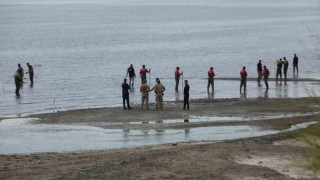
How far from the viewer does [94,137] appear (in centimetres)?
2502

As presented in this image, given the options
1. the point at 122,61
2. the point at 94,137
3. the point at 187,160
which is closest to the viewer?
the point at 187,160

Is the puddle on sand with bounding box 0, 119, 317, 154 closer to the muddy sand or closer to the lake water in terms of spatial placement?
the muddy sand

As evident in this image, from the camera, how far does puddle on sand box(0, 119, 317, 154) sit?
23.3 m

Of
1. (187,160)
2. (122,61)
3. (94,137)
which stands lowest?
(187,160)

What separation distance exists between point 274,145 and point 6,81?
32.9m

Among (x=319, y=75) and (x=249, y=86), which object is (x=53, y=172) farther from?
(x=319, y=75)

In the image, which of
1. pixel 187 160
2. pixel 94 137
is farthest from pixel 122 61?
pixel 187 160

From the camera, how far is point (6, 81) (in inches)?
1983

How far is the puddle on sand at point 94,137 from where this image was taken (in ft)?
76.5

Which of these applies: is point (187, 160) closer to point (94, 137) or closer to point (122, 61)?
point (94, 137)

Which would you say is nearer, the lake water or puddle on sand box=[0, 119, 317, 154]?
puddle on sand box=[0, 119, 317, 154]

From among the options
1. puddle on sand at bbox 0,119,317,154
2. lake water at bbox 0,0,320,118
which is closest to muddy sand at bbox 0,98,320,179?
puddle on sand at bbox 0,119,317,154

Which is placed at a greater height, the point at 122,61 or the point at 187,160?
the point at 122,61

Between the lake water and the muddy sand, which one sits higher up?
the lake water
